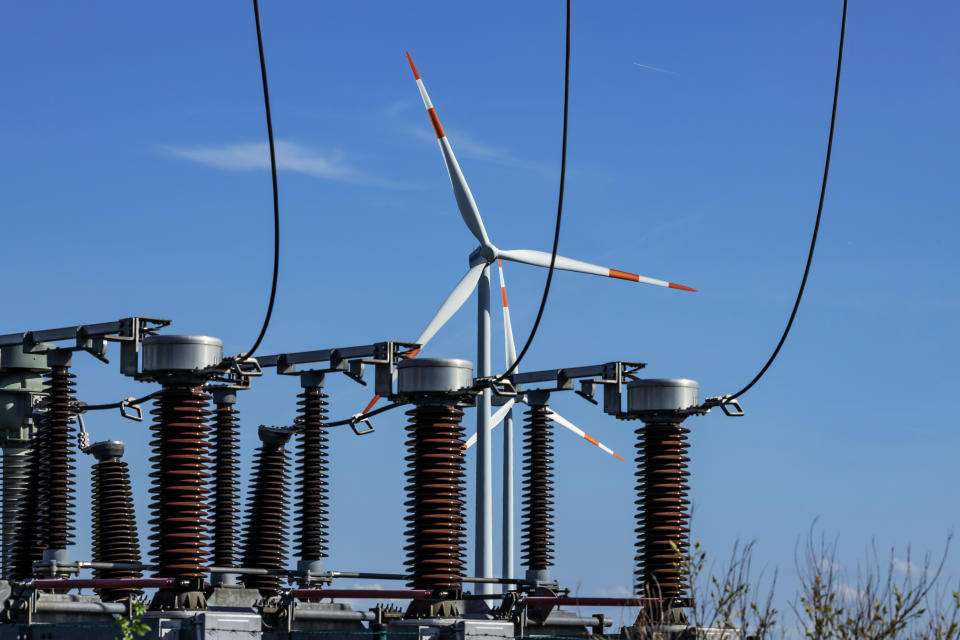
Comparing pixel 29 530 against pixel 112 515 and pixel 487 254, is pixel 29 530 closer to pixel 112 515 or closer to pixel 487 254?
pixel 112 515

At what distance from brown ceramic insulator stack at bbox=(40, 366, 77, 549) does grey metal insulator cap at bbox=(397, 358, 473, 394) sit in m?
5.69

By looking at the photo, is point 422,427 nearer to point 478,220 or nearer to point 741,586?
point 741,586

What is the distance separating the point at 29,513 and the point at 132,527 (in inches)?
67.9

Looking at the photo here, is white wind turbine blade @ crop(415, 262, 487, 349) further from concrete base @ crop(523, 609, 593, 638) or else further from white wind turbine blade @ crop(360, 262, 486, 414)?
concrete base @ crop(523, 609, 593, 638)

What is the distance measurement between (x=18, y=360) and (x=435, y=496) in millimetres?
8769

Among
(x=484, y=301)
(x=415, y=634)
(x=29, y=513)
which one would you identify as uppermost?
(x=484, y=301)

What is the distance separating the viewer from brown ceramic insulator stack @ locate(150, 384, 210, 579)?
58.3ft

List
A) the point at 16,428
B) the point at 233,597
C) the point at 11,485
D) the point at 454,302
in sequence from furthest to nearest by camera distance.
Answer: the point at 454,302 → the point at 11,485 → the point at 16,428 → the point at 233,597

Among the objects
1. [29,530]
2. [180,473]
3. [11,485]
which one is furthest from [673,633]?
[11,485]

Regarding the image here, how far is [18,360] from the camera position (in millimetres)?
23797

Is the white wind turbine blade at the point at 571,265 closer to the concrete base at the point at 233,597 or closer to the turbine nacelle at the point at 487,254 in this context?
the turbine nacelle at the point at 487,254

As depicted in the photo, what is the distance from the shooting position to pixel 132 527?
2369cm

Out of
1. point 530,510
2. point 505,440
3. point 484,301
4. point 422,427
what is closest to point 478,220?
point 484,301

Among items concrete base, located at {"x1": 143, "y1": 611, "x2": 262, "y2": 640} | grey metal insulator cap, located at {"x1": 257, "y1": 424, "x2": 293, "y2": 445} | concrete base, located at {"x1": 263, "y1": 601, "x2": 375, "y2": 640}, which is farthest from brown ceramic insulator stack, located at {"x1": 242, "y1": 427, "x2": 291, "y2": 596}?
concrete base, located at {"x1": 143, "y1": 611, "x2": 262, "y2": 640}
